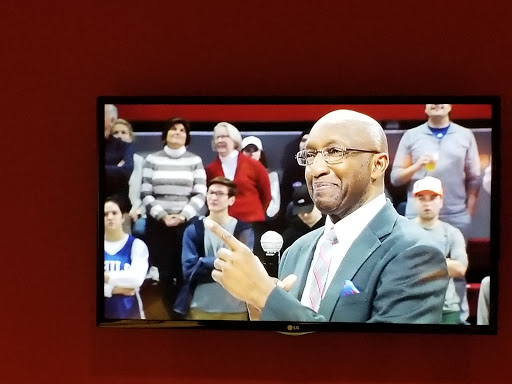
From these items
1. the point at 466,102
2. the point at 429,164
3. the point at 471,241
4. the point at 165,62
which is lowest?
the point at 471,241

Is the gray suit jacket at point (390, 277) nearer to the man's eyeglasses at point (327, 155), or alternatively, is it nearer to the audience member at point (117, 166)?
the man's eyeglasses at point (327, 155)

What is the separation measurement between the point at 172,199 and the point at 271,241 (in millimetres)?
420

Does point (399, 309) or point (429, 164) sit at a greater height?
point (429, 164)

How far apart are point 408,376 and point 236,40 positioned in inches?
60.0

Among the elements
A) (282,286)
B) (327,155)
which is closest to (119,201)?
(282,286)

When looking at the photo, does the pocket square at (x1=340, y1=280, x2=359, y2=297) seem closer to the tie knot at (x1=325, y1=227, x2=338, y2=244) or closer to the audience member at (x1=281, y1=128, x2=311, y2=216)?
the tie knot at (x1=325, y1=227, x2=338, y2=244)

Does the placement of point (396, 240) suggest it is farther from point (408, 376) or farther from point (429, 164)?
point (408, 376)

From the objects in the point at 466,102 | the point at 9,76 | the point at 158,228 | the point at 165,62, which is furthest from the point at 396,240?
the point at 9,76

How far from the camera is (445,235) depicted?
8.54 feet

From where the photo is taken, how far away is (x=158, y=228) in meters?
2.69

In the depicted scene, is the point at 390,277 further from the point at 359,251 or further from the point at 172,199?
the point at 172,199

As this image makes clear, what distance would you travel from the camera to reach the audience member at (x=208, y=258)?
2680 millimetres

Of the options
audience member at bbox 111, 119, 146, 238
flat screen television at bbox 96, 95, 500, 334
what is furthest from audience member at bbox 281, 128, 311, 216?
audience member at bbox 111, 119, 146, 238

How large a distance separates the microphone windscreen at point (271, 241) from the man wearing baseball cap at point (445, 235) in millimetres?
528
